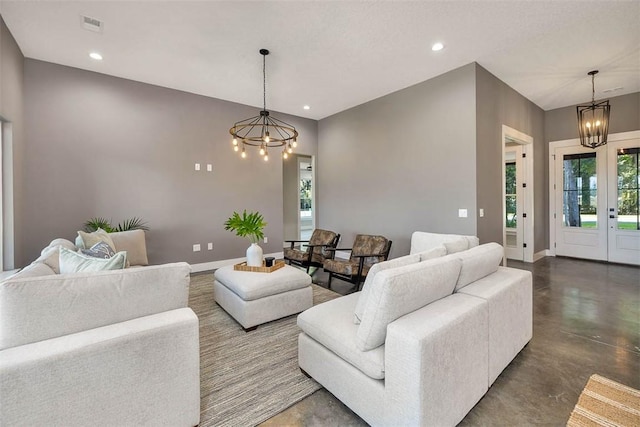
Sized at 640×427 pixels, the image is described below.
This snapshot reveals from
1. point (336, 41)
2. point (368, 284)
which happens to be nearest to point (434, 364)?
point (368, 284)

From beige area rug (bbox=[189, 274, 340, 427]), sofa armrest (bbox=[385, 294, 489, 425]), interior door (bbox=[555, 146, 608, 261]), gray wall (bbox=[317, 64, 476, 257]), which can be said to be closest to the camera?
sofa armrest (bbox=[385, 294, 489, 425])

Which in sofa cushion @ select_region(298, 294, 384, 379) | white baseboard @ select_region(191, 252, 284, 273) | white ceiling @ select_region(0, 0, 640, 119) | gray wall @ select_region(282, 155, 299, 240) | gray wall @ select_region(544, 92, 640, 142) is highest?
white ceiling @ select_region(0, 0, 640, 119)

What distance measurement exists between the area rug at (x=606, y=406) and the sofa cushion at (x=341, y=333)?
1.22 meters

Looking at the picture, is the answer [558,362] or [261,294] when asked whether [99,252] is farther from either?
[558,362]

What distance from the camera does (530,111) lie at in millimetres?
5227

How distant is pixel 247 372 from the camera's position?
209 cm

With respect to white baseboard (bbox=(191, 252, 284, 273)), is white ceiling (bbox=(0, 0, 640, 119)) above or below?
above

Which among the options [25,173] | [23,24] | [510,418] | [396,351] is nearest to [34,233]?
[25,173]

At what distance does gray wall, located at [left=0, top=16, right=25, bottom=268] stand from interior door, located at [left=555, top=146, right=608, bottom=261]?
868cm

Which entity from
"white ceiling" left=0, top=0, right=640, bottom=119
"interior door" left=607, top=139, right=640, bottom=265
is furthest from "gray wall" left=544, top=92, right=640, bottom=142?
"white ceiling" left=0, top=0, right=640, bottom=119

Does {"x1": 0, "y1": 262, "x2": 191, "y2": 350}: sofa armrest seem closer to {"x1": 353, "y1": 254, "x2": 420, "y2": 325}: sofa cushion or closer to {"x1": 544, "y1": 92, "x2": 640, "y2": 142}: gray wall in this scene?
{"x1": 353, "y1": 254, "x2": 420, "y2": 325}: sofa cushion

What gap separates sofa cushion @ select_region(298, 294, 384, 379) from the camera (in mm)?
1466

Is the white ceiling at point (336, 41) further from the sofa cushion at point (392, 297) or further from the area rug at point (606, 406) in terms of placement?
the area rug at point (606, 406)

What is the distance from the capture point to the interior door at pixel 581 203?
530cm
